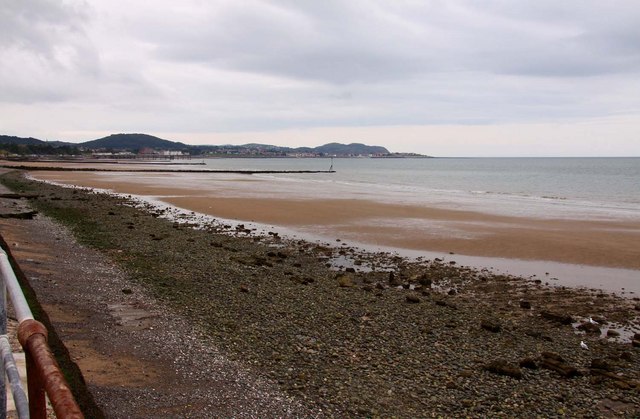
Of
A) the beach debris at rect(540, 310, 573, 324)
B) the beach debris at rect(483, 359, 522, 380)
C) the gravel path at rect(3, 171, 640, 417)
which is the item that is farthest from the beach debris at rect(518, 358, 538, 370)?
the beach debris at rect(540, 310, 573, 324)

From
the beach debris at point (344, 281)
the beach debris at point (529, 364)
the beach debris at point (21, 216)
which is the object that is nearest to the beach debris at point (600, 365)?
the beach debris at point (529, 364)

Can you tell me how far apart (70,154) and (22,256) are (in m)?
189

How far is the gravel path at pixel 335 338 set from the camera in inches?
254

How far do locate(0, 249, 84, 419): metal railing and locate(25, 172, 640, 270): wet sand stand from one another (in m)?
18.0

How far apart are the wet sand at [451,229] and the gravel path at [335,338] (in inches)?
195

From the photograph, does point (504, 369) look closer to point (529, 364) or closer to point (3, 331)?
point (529, 364)

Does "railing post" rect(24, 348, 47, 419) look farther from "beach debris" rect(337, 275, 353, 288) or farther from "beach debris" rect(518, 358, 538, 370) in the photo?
"beach debris" rect(337, 275, 353, 288)

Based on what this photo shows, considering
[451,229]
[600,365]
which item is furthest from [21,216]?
[600,365]

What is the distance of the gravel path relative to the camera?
254 inches

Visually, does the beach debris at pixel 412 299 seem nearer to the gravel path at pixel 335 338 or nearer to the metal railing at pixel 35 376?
the gravel path at pixel 335 338

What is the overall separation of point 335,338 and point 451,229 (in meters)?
17.0

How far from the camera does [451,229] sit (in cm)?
2442

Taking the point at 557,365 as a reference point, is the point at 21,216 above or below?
above

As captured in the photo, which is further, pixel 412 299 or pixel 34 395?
pixel 412 299
